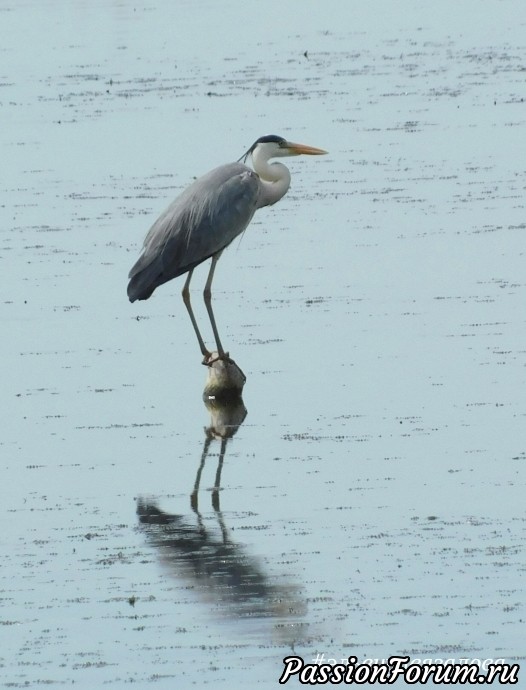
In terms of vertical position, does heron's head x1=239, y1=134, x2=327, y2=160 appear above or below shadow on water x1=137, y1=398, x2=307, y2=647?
above

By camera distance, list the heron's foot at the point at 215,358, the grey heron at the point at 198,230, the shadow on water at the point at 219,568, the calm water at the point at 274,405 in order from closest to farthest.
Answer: the calm water at the point at 274,405, the shadow on water at the point at 219,568, the heron's foot at the point at 215,358, the grey heron at the point at 198,230

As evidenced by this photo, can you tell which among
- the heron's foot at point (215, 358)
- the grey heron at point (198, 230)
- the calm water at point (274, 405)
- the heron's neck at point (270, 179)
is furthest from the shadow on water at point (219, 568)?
the heron's neck at point (270, 179)

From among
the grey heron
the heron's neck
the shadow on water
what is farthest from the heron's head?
the shadow on water

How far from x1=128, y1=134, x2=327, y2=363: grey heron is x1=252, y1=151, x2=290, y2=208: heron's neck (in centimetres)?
8

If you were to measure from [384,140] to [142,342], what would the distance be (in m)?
9.80

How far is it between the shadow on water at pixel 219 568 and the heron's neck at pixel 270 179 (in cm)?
A: 350

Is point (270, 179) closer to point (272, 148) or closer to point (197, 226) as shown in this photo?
point (272, 148)

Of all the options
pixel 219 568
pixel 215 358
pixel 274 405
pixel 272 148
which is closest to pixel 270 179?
pixel 272 148

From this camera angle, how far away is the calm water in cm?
896

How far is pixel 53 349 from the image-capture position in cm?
1495

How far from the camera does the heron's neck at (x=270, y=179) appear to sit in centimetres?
1463

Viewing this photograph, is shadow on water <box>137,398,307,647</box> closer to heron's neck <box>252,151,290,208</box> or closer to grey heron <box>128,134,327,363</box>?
grey heron <box>128,134,327,363</box>

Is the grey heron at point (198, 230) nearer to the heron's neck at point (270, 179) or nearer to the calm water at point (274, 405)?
the heron's neck at point (270, 179)

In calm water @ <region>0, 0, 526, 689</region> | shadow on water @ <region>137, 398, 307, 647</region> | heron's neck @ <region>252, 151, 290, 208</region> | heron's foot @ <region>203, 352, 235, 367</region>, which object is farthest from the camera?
heron's neck @ <region>252, 151, 290, 208</region>
